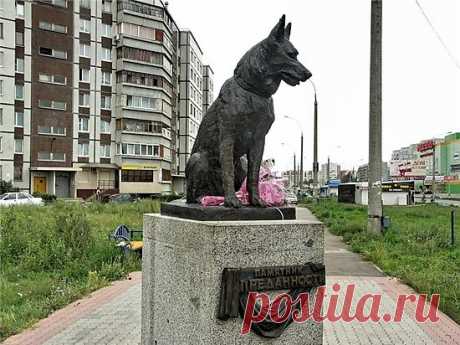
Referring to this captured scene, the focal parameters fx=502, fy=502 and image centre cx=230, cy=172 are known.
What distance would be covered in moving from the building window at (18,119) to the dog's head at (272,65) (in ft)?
144

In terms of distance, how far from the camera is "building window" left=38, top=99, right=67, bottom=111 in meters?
45.4

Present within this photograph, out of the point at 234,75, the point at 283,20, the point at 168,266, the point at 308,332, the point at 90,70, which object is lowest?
the point at 308,332

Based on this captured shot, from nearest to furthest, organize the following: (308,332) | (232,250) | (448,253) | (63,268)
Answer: (232,250), (308,332), (63,268), (448,253)

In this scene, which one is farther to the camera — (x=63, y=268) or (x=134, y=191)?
(x=134, y=191)

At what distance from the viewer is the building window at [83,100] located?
48.6 m

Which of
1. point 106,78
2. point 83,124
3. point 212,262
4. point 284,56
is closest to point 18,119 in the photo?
point 83,124

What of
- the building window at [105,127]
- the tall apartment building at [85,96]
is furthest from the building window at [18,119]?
the building window at [105,127]

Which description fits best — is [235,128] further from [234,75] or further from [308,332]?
[308,332]

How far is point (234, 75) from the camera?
4.41 meters

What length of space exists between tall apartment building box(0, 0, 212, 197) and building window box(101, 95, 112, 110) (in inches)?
4.6

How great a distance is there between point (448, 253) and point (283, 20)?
32.2ft

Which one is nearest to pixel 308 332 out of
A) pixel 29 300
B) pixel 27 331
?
pixel 27 331

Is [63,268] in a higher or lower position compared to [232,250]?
lower

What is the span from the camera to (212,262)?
3727 millimetres
